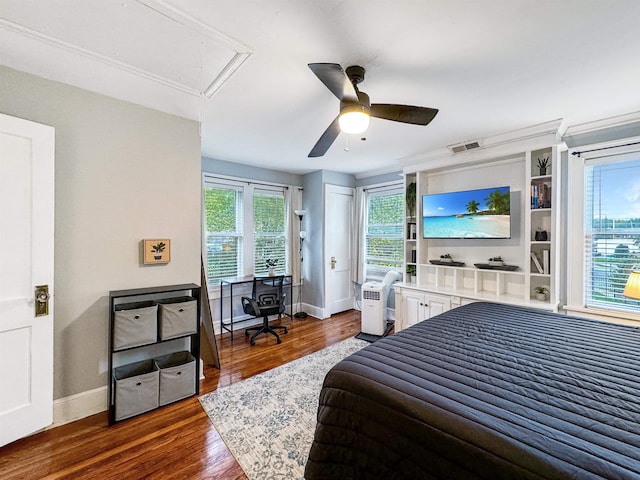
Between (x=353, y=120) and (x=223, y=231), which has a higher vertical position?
(x=353, y=120)

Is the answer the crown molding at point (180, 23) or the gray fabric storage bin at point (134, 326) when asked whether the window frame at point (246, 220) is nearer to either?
the gray fabric storage bin at point (134, 326)

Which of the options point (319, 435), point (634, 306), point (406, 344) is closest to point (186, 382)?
Answer: point (319, 435)

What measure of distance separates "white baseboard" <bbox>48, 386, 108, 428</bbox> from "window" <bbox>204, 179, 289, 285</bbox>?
6.51 feet

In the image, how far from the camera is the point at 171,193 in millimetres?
2664

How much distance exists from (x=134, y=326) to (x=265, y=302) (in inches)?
73.0

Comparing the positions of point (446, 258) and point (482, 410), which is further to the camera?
point (446, 258)

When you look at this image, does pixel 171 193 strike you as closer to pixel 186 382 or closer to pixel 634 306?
pixel 186 382

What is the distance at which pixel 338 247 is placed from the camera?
512 cm

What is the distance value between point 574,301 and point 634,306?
0.42 m

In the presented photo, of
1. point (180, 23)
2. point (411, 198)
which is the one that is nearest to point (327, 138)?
point (180, 23)

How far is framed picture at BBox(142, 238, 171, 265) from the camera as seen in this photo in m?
2.49

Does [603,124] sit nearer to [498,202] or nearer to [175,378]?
[498,202]

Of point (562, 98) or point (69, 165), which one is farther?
point (562, 98)

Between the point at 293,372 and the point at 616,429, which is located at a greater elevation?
the point at 616,429
